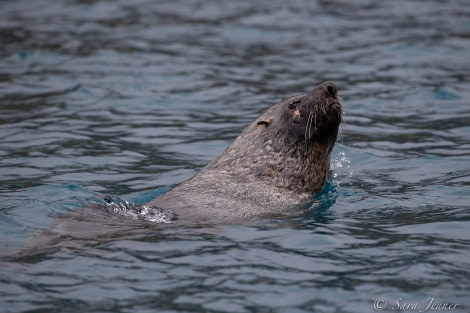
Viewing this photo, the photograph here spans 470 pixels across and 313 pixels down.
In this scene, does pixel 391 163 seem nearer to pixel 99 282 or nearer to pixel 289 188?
pixel 289 188

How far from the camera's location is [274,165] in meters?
9.12

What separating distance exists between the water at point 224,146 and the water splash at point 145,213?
190mm

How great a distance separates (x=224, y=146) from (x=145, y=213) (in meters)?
4.00

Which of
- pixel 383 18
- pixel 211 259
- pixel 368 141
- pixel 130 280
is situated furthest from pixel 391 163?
pixel 383 18

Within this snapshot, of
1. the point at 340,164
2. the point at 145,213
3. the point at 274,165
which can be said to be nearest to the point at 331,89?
the point at 274,165

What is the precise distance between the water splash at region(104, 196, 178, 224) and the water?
190mm

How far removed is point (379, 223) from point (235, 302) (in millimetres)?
2680

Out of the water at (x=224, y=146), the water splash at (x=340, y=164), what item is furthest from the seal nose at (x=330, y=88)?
the water splash at (x=340, y=164)

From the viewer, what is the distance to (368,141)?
1219 centimetres

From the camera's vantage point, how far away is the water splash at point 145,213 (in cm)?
802

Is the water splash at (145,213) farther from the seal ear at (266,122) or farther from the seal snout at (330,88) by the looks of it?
the seal snout at (330,88)

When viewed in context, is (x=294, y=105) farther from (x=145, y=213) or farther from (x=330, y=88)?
(x=145, y=213)

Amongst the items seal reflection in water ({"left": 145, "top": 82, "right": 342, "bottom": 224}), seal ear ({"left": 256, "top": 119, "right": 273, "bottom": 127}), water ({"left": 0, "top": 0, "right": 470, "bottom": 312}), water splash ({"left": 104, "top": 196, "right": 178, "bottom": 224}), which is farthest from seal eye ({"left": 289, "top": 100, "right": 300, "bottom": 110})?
water splash ({"left": 104, "top": 196, "right": 178, "bottom": 224})

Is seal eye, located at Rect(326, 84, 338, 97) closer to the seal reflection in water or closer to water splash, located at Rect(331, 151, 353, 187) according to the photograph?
the seal reflection in water
